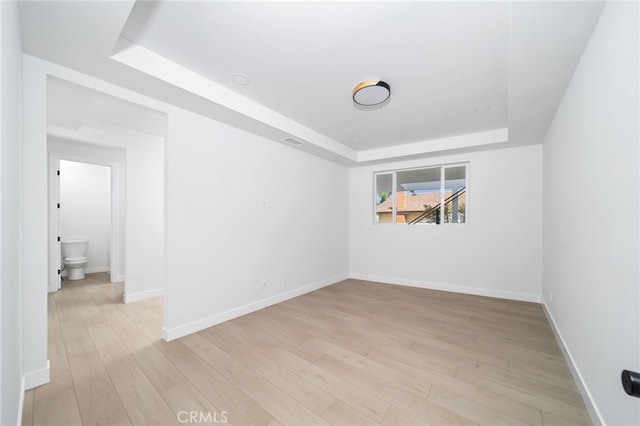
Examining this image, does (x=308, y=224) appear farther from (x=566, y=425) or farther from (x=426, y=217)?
(x=566, y=425)

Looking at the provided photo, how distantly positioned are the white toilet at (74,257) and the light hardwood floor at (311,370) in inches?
81.2

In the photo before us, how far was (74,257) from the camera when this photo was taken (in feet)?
17.2

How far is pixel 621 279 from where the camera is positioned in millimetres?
1213

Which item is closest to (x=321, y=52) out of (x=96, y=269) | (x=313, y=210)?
(x=313, y=210)

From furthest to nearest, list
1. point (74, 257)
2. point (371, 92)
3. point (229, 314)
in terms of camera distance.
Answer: point (74, 257)
point (229, 314)
point (371, 92)

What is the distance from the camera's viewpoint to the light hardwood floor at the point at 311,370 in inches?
63.1

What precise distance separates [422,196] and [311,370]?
383cm

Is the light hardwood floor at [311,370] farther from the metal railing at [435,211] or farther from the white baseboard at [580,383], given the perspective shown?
the metal railing at [435,211]

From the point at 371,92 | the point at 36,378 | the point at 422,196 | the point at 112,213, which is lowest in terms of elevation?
the point at 36,378

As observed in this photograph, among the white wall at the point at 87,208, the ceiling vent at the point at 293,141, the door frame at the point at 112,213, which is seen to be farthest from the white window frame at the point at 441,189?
the white wall at the point at 87,208

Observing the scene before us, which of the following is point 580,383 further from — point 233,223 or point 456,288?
point 233,223

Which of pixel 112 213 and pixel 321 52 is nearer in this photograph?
pixel 321 52

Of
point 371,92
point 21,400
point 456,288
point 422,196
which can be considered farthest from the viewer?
point 422,196

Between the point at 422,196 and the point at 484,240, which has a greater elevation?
the point at 422,196
